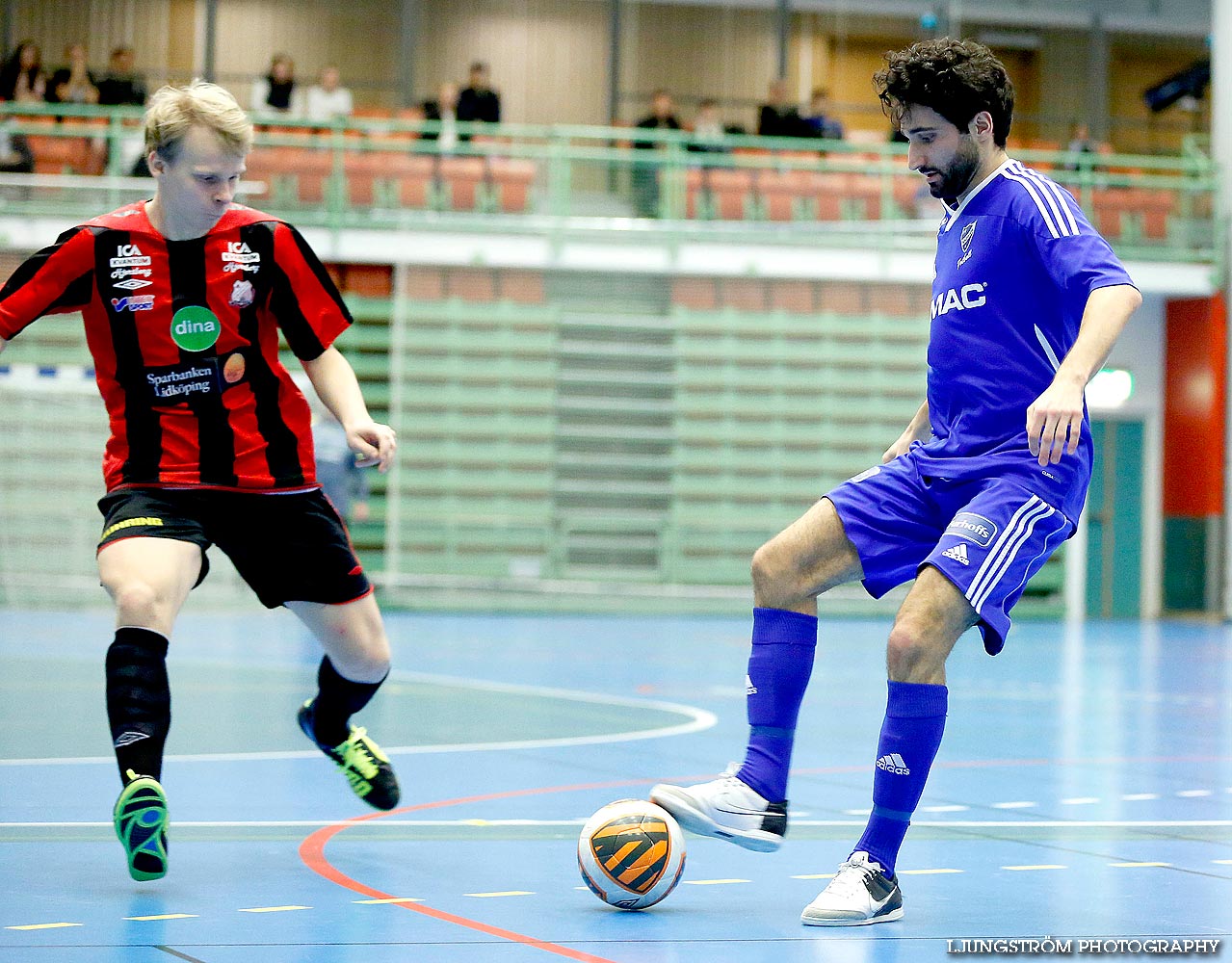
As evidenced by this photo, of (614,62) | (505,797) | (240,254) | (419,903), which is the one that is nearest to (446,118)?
(614,62)

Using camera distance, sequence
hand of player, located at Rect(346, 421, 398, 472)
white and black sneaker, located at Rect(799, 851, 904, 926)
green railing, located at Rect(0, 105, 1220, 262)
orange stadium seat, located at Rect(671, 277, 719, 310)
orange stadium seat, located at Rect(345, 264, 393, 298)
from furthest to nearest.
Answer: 1. orange stadium seat, located at Rect(671, 277, 719, 310)
2. orange stadium seat, located at Rect(345, 264, 393, 298)
3. green railing, located at Rect(0, 105, 1220, 262)
4. hand of player, located at Rect(346, 421, 398, 472)
5. white and black sneaker, located at Rect(799, 851, 904, 926)

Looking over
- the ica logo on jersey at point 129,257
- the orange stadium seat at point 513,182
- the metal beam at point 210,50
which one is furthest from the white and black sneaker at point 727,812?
the metal beam at point 210,50

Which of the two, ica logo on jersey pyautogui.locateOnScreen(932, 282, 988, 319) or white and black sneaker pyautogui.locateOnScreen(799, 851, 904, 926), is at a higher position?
ica logo on jersey pyautogui.locateOnScreen(932, 282, 988, 319)

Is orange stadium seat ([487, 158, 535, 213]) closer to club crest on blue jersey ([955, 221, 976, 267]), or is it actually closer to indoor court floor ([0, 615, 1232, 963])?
indoor court floor ([0, 615, 1232, 963])

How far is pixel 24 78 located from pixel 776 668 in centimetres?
1659

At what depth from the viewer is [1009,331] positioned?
4043mm

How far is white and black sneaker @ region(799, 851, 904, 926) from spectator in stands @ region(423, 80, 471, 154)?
14488 millimetres

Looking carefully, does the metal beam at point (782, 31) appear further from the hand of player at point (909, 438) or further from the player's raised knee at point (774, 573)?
the player's raised knee at point (774, 573)

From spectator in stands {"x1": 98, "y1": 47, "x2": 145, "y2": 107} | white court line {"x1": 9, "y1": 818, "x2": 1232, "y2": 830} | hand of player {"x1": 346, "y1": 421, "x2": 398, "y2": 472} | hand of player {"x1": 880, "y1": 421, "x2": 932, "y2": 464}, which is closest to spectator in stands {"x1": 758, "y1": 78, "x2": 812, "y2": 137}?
spectator in stands {"x1": 98, "y1": 47, "x2": 145, "y2": 107}

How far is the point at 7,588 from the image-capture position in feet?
55.0

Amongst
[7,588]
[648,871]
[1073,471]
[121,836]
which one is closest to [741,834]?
[648,871]

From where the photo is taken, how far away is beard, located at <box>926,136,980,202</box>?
4.16 metres

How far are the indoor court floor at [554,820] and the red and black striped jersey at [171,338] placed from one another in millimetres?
1061

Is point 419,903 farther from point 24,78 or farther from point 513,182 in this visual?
point 24,78
